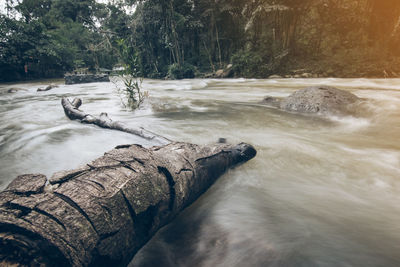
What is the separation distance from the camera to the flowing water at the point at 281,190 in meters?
1.39

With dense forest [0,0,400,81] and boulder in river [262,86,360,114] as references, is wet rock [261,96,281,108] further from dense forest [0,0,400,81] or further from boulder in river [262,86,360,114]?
dense forest [0,0,400,81]

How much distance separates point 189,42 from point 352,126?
80.6ft

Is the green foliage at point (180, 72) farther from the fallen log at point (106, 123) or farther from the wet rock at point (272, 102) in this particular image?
the fallen log at point (106, 123)

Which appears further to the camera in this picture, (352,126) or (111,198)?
(352,126)

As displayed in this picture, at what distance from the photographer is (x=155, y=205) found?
4.53 feet

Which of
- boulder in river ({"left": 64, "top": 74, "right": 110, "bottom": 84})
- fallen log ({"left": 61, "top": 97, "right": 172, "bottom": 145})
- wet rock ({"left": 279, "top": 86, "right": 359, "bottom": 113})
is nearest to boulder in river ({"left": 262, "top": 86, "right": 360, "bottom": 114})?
wet rock ({"left": 279, "top": 86, "right": 359, "bottom": 113})

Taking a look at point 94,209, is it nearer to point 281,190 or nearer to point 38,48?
point 281,190

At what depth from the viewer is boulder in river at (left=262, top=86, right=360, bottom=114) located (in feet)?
17.2

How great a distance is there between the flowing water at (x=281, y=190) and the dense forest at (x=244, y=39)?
36.3 feet

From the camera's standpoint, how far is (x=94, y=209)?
3.55ft

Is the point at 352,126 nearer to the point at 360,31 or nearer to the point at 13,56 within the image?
the point at 360,31

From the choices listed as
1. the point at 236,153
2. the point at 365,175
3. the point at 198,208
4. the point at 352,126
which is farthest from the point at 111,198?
the point at 352,126

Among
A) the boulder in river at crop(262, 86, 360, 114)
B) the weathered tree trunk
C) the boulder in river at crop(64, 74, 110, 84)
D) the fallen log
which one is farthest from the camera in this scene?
the boulder in river at crop(64, 74, 110, 84)

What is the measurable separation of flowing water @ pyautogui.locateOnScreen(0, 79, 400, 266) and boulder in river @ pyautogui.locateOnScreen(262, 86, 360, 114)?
0.46 m
